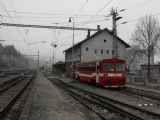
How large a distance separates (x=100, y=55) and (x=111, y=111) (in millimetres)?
40025

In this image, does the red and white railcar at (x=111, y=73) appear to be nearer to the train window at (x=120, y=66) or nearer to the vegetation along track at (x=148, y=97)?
the train window at (x=120, y=66)

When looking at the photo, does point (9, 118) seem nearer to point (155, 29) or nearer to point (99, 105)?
point (99, 105)

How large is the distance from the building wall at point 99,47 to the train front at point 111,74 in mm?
26169

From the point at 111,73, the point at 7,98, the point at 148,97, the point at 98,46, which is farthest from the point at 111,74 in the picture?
the point at 98,46

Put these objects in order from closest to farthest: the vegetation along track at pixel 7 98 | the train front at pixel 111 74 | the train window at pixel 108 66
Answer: the vegetation along track at pixel 7 98 → the train front at pixel 111 74 → the train window at pixel 108 66

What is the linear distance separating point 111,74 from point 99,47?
28.2m

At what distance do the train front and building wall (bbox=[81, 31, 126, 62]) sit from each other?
26169 millimetres

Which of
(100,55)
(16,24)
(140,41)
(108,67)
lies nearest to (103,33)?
(100,55)

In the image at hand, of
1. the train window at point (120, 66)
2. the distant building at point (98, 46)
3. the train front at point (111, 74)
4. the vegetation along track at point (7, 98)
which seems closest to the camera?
the vegetation along track at point (7, 98)

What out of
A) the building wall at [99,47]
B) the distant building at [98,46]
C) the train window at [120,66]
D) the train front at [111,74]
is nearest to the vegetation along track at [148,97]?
the train front at [111,74]

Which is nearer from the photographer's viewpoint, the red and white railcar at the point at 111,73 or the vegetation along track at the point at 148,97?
the vegetation along track at the point at 148,97

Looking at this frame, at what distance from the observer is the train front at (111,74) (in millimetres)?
23938

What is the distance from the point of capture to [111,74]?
23.9 metres

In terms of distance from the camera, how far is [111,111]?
39.9ft
